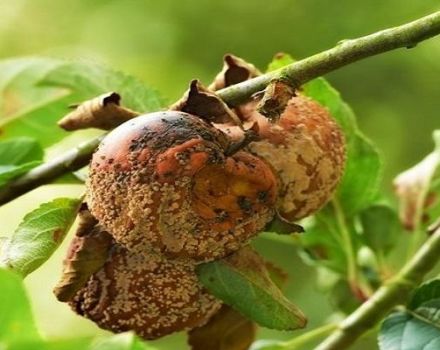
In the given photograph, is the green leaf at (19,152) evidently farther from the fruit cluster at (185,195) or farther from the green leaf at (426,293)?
the green leaf at (426,293)

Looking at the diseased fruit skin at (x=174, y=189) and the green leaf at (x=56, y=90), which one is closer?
the diseased fruit skin at (x=174, y=189)

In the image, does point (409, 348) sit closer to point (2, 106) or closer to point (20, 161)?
point (20, 161)

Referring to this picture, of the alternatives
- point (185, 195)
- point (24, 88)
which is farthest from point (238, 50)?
point (185, 195)

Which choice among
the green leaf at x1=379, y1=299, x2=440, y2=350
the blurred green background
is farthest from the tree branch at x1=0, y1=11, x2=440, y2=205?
the blurred green background

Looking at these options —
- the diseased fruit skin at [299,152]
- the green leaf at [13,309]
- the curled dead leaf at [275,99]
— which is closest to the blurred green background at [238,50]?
the diseased fruit skin at [299,152]

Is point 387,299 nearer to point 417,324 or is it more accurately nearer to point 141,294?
point 417,324

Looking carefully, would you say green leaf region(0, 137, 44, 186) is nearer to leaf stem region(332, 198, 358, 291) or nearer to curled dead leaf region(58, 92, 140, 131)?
curled dead leaf region(58, 92, 140, 131)
